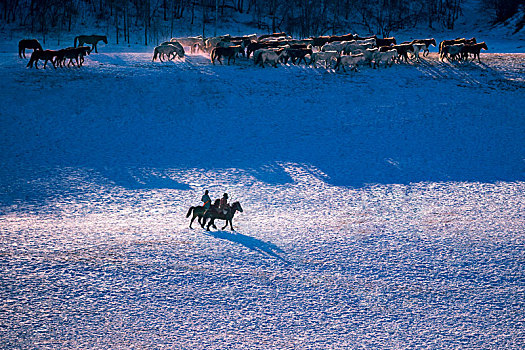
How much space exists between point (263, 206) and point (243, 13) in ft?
135

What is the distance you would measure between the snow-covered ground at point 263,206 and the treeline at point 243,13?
757 inches

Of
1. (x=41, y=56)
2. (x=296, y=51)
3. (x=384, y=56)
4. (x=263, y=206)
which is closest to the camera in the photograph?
(x=263, y=206)

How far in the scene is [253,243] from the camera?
36.9ft

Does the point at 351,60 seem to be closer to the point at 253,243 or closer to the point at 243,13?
the point at 253,243

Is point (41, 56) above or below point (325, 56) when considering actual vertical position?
below

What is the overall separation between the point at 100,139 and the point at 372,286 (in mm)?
12887

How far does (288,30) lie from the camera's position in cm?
4656

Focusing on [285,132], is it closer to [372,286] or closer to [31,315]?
[372,286]

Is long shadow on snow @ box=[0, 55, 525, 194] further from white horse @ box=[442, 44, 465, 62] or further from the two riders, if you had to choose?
the two riders

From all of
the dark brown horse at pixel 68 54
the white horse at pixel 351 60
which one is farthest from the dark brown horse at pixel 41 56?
the white horse at pixel 351 60

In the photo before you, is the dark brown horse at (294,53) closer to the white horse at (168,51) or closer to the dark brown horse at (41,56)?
the white horse at (168,51)

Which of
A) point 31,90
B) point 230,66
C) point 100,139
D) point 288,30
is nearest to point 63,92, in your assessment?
point 31,90

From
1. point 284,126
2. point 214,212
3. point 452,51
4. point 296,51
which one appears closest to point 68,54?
point 296,51

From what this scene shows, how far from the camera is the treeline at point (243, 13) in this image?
43.5 metres
